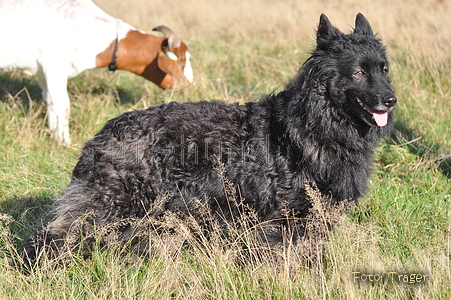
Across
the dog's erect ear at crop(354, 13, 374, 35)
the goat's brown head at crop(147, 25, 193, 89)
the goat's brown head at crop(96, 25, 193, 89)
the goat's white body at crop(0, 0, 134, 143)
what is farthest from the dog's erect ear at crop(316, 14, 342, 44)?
the goat's white body at crop(0, 0, 134, 143)

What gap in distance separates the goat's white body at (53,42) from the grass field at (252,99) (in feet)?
1.61

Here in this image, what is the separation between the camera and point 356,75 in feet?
10.6

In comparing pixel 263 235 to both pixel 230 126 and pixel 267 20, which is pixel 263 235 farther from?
pixel 267 20

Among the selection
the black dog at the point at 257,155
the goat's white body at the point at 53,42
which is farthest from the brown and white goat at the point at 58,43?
the black dog at the point at 257,155

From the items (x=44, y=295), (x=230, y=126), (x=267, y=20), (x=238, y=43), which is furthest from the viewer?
(x=267, y=20)

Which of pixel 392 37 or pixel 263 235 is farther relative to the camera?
pixel 392 37

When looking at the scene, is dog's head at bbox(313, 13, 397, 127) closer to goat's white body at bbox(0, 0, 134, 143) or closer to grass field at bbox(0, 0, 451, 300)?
grass field at bbox(0, 0, 451, 300)

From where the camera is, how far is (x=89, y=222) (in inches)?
126

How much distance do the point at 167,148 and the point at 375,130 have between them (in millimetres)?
1635

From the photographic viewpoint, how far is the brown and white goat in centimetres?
554

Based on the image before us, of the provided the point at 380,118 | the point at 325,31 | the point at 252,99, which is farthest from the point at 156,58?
the point at 380,118

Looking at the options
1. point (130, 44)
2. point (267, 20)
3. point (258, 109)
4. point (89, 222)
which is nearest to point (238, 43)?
point (267, 20)

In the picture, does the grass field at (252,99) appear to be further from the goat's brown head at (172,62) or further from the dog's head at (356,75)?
the dog's head at (356,75)

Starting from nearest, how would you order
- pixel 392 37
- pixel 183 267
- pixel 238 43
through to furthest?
pixel 183 267, pixel 392 37, pixel 238 43
